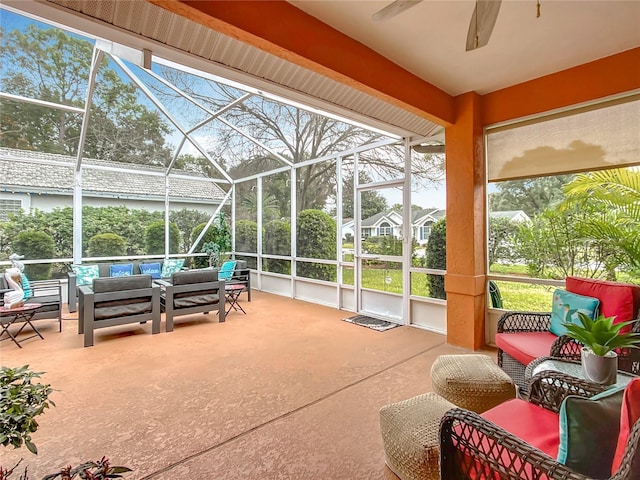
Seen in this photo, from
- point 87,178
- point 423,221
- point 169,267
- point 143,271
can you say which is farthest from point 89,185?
point 423,221

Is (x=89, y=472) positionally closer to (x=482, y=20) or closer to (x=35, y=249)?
(x=482, y=20)

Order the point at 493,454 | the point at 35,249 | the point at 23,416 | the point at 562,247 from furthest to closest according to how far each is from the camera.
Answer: the point at 35,249 < the point at 562,247 < the point at 493,454 < the point at 23,416

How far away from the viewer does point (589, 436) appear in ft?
3.68

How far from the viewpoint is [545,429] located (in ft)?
5.14

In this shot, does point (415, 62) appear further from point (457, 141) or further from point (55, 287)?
point (55, 287)

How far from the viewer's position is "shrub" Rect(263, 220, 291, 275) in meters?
7.45

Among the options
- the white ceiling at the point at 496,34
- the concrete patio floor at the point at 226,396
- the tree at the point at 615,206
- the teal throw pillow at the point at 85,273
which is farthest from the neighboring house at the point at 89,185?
the tree at the point at 615,206

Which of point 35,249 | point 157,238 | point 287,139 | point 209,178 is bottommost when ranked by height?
point 35,249

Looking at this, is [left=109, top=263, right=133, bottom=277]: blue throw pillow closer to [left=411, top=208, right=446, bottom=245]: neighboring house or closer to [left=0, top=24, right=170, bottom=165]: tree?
[left=0, top=24, right=170, bottom=165]: tree

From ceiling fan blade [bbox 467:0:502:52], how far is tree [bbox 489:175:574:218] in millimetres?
2425

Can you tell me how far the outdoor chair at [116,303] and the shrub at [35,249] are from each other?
2.80 metres

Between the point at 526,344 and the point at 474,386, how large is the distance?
0.84 metres

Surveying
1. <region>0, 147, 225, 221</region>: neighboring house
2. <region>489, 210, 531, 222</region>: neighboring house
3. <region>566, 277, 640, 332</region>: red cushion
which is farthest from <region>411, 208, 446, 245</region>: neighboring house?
<region>0, 147, 225, 221</region>: neighboring house

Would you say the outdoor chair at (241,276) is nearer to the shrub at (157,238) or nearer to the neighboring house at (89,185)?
the shrub at (157,238)
